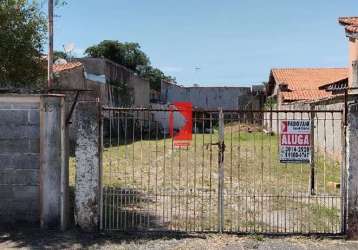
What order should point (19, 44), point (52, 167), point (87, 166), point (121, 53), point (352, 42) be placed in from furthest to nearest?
point (121, 53) → point (352, 42) → point (19, 44) → point (52, 167) → point (87, 166)

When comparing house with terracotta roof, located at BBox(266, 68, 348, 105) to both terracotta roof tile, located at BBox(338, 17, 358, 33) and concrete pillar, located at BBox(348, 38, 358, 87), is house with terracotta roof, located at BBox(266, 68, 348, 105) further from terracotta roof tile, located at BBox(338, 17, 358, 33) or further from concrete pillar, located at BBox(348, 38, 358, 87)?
terracotta roof tile, located at BBox(338, 17, 358, 33)

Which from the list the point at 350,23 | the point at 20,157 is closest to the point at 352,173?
Result: the point at 20,157

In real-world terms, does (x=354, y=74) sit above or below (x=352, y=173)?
above

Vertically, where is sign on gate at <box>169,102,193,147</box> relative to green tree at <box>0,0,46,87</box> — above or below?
below

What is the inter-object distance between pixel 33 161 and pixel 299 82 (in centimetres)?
3517

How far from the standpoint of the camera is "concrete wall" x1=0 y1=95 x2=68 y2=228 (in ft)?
26.0

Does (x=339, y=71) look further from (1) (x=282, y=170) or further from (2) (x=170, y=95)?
(1) (x=282, y=170)

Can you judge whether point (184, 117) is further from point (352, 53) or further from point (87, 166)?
point (352, 53)

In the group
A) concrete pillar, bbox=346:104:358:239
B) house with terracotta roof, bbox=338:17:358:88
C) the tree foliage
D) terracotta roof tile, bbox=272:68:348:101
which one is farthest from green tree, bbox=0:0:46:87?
the tree foliage

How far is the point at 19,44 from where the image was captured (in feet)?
38.5

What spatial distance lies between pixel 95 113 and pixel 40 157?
1.19m

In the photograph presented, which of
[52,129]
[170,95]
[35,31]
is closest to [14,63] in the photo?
[35,31]

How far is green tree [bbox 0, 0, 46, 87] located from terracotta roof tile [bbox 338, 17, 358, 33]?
43.4ft

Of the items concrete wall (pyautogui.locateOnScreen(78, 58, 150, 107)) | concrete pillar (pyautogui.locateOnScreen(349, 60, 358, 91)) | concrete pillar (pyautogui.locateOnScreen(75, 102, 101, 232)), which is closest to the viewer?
concrete pillar (pyautogui.locateOnScreen(75, 102, 101, 232))
